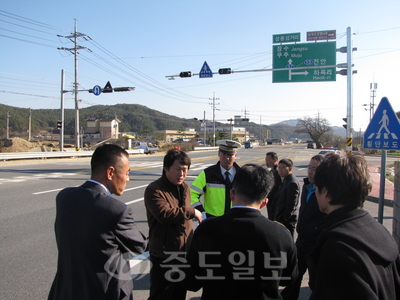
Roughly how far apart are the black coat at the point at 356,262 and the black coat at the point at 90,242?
1243mm

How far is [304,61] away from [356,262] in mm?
16923

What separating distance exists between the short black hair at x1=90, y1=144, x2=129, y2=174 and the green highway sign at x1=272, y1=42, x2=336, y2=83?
15.8 metres

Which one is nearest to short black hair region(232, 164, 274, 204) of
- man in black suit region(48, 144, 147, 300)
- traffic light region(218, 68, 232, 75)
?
man in black suit region(48, 144, 147, 300)

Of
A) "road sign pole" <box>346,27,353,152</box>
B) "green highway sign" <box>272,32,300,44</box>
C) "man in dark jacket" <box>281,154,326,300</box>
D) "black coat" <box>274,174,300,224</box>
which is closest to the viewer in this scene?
"man in dark jacket" <box>281,154,326,300</box>

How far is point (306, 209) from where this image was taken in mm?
3350

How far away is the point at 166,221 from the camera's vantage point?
2695 mm

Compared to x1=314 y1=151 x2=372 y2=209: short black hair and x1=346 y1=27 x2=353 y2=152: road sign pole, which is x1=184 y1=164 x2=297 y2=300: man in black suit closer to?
x1=314 y1=151 x2=372 y2=209: short black hair

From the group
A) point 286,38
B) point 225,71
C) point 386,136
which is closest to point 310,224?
point 386,136

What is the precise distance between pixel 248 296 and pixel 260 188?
68cm

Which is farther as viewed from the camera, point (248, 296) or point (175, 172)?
point (175, 172)

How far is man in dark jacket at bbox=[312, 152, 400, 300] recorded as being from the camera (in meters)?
1.40

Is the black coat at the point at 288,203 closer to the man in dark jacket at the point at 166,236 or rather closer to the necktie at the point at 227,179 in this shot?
the necktie at the point at 227,179

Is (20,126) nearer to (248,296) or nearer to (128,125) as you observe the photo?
(128,125)

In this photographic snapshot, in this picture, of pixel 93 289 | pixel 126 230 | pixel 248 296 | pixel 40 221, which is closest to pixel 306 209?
pixel 248 296
